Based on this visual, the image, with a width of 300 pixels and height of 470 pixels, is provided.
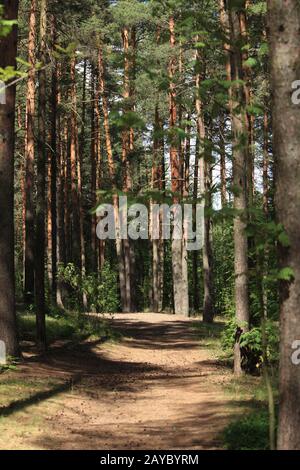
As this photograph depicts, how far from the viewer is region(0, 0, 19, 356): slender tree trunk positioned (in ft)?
42.8

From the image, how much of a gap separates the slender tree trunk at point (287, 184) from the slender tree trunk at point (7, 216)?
8186 mm

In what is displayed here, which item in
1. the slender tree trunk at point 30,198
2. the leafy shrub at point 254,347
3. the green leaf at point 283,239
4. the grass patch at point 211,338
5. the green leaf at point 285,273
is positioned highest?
the slender tree trunk at point 30,198

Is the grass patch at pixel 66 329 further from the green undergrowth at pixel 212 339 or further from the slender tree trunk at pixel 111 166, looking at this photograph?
the slender tree trunk at pixel 111 166

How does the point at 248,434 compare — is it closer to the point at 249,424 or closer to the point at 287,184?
the point at 249,424

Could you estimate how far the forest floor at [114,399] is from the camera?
8.18 metres

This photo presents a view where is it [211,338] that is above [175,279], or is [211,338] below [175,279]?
below

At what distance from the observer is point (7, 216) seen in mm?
13320

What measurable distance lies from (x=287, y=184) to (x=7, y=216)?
855cm

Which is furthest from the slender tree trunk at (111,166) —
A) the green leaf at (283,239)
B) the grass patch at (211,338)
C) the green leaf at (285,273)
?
the green leaf at (283,239)

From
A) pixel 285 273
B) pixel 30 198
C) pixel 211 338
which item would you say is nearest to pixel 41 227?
pixel 30 198

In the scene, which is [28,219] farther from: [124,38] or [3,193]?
[124,38]

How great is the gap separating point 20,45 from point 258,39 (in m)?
19.9

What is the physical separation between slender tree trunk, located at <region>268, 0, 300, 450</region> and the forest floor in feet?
6.75

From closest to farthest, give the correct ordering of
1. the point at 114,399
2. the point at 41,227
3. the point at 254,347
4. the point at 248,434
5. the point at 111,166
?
the point at 248,434 → the point at 114,399 → the point at 254,347 → the point at 41,227 → the point at 111,166
